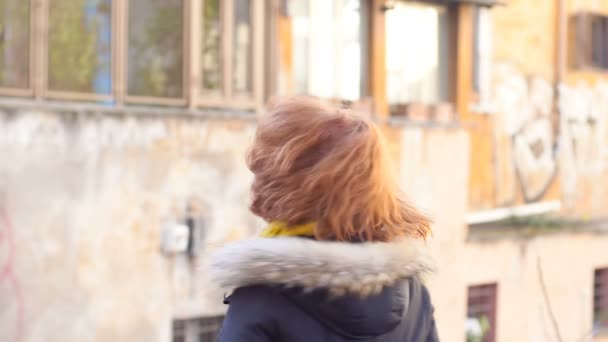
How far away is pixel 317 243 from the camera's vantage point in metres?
1.88

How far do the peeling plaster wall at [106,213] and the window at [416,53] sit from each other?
2.75 metres

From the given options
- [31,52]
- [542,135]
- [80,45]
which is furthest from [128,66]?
[542,135]

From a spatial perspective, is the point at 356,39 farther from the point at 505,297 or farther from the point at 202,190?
the point at 505,297

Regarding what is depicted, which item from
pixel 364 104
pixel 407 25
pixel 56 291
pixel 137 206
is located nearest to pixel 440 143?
pixel 364 104

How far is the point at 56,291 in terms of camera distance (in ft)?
21.0

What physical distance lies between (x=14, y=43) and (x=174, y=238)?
1.89 m

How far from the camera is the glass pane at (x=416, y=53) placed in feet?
31.1

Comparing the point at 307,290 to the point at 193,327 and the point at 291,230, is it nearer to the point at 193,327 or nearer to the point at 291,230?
the point at 291,230

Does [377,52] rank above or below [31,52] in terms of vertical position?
above

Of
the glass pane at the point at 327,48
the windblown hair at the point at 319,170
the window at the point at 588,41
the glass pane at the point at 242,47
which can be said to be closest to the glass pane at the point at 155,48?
the glass pane at the point at 242,47

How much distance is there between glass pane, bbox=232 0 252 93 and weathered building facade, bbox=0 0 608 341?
0.07 feet

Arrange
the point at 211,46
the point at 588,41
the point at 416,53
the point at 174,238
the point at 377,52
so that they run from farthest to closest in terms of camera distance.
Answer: the point at 588,41 → the point at 416,53 → the point at 377,52 → the point at 211,46 → the point at 174,238

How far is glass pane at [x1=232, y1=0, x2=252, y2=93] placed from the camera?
750 cm

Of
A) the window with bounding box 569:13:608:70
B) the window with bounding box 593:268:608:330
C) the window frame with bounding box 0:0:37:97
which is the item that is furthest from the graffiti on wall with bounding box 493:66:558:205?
the window frame with bounding box 0:0:37:97
